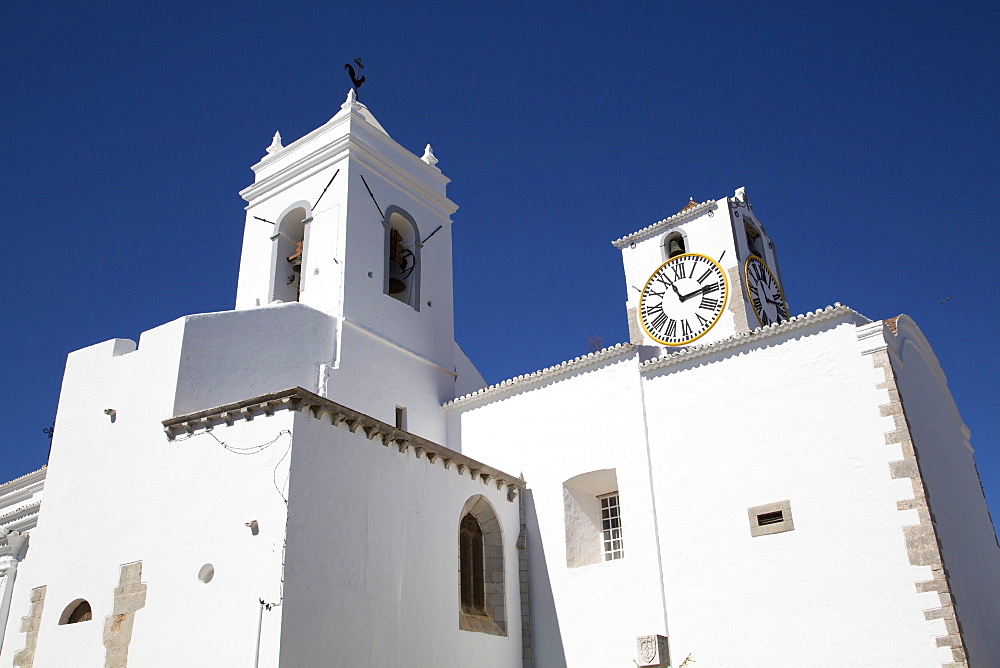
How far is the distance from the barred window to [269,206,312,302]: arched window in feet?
23.7

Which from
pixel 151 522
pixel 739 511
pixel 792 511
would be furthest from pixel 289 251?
pixel 792 511

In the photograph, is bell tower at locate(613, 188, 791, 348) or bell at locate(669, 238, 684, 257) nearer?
bell tower at locate(613, 188, 791, 348)

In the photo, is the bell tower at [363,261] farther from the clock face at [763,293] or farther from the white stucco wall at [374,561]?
the clock face at [763,293]

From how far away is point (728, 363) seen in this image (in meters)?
13.2

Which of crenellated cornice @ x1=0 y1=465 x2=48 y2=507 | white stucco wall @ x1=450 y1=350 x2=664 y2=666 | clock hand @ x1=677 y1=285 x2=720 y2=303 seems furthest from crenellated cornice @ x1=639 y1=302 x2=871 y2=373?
crenellated cornice @ x1=0 y1=465 x2=48 y2=507

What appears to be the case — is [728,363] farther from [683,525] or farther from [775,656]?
[775,656]

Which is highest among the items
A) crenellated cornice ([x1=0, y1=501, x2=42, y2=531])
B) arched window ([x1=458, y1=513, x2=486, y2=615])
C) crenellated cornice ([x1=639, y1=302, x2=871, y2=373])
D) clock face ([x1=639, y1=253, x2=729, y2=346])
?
clock face ([x1=639, y1=253, x2=729, y2=346])

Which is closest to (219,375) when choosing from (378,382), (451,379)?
(378,382)

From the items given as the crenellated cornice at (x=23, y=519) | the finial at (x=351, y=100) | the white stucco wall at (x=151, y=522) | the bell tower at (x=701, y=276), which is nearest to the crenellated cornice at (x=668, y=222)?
the bell tower at (x=701, y=276)

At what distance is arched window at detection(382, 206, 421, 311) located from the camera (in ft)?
57.9

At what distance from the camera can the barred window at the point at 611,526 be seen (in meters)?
14.2

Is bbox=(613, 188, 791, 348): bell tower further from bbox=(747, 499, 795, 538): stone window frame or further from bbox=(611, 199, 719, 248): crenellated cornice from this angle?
bbox=(747, 499, 795, 538): stone window frame

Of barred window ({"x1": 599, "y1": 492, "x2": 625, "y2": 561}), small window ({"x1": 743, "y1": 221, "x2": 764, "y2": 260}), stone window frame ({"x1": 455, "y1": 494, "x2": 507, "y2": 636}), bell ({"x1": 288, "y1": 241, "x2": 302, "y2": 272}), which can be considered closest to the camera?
stone window frame ({"x1": 455, "y1": 494, "x2": 507, "y2": 636})

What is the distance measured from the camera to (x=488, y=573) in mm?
14023
